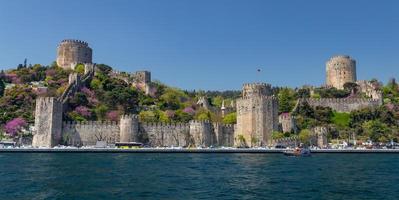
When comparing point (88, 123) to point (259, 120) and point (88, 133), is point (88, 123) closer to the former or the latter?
point (88, 133)

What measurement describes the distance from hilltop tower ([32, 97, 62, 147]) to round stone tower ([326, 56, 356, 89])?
2472 inches

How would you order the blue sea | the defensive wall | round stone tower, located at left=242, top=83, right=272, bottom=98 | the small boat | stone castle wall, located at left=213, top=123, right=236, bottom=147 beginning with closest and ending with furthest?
the blue sea
the small boat
the defensive wall
stone castle wall, located at left=213, top=123, right=236, bottom=147
round stone tower, located at left=242, top=83, right=272, bottom=98

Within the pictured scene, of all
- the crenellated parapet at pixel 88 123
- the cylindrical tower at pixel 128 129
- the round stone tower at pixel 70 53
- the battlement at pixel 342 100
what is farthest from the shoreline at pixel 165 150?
the round stone tower at pixel 70 53

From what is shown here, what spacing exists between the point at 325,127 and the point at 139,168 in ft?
125

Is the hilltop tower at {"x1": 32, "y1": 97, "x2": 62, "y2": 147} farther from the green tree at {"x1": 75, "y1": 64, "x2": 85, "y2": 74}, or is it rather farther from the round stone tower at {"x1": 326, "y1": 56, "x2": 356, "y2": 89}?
the round stone tower at {"x1": 326, "y1": 56, "x2": 356, "y2": 89}

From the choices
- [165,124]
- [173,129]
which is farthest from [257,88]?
[165,124]

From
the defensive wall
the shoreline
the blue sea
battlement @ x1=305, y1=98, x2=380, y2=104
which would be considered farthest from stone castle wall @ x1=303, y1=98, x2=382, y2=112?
the blue sea

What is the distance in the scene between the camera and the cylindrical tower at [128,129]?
62.1 m

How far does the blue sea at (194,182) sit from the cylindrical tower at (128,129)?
2351 centimetres

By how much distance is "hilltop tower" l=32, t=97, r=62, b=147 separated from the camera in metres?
60.3

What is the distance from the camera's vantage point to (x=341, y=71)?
100250 millimetres

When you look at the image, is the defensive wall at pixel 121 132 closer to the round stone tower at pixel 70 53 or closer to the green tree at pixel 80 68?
the green tree at pixel 80 68

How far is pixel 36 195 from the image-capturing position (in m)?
22.8

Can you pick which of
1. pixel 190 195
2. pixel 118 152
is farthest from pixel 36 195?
pixel 118 152
